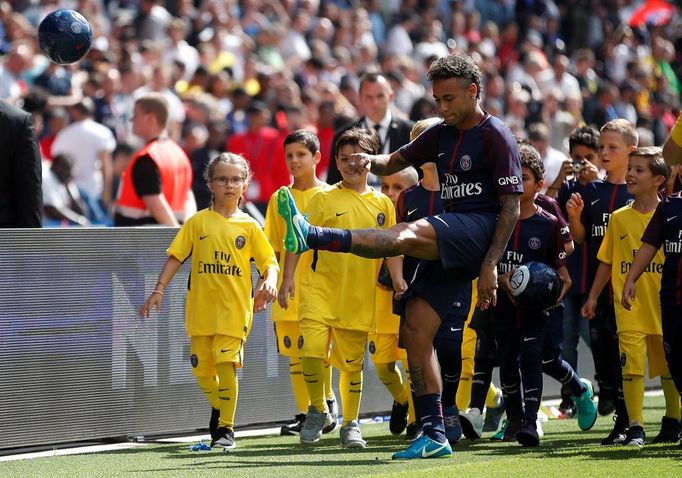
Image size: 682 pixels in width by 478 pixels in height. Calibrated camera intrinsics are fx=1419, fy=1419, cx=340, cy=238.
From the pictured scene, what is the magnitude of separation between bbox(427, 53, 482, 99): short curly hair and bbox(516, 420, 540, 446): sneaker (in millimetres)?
2179

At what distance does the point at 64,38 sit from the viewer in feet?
31.1

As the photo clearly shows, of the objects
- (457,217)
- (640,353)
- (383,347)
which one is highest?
(457,217)

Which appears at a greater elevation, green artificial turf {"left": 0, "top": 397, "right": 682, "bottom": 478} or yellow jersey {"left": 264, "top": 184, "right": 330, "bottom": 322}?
yellow jersey {"left": 264, "top": 184, "right": 330, "bottom": 322}

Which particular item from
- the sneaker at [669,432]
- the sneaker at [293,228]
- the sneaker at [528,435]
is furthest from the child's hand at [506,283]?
the sneaker at [293,228]

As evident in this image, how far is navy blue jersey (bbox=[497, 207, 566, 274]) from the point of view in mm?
9195

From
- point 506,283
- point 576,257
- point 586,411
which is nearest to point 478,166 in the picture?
point 506,283

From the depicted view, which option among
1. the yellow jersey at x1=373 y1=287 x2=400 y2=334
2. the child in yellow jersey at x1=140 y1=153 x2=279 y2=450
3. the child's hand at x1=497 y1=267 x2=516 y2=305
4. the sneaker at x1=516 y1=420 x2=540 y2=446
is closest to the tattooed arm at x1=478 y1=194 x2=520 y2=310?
the child's hand at x1=497 y1=267 x2=516 y2=305

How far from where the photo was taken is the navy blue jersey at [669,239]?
844cm

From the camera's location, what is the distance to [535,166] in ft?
30.6

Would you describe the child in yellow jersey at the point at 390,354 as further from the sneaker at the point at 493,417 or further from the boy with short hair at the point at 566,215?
the boy with short hair at the point at 566,215

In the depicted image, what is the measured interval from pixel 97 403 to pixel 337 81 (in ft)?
38.4

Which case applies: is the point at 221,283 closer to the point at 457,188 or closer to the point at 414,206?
the point at 414,206

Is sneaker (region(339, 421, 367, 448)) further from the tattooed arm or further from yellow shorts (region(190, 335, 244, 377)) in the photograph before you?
the tattooed arm

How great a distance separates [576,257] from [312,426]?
3.09 meters
